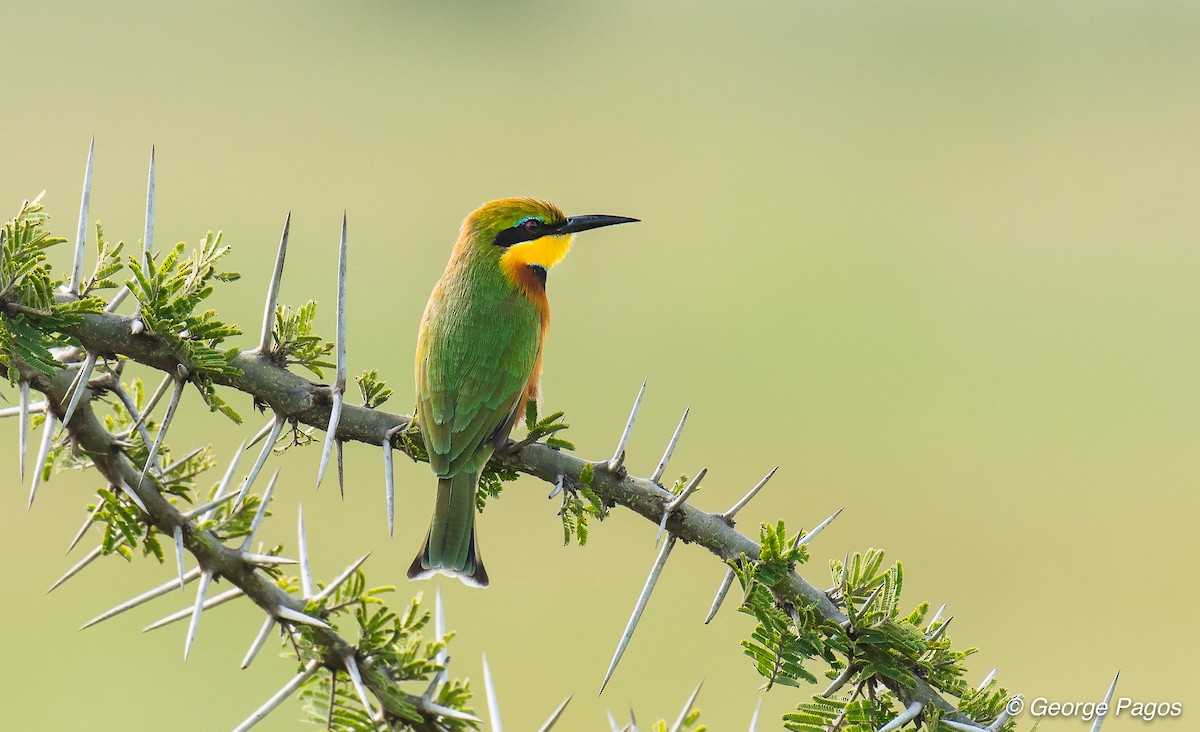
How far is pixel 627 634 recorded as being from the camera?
6.96ft

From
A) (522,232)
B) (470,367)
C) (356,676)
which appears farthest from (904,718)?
(522,232)

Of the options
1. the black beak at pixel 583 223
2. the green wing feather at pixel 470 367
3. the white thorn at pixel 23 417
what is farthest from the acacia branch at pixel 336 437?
the black beak at pixel 583 223

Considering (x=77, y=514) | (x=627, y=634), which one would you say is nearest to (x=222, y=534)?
(x=627, y=634)

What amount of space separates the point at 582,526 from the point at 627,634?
1.03 feet

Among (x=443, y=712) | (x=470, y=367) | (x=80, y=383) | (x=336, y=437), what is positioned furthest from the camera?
(x=470, y=367)

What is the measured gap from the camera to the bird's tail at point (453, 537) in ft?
10.4

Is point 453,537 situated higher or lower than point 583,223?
lower

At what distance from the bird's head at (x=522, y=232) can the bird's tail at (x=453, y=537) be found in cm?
129

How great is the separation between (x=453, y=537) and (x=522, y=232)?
5.13 feet

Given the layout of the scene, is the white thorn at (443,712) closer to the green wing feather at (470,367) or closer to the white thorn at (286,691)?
the white thorn at (286,691)

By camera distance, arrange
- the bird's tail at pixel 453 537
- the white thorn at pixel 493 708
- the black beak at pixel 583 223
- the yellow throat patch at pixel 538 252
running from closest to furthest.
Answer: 1. the white thorn at pixel 493 708
2. the bird's tail at pixel 453 537
3. the black beak at pixel 583 223
4. the yellow throat patch at pixel 538 252

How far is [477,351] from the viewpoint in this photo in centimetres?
369

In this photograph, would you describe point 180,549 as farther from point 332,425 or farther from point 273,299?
point 273,299

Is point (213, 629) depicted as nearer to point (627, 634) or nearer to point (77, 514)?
point (77, 514)
